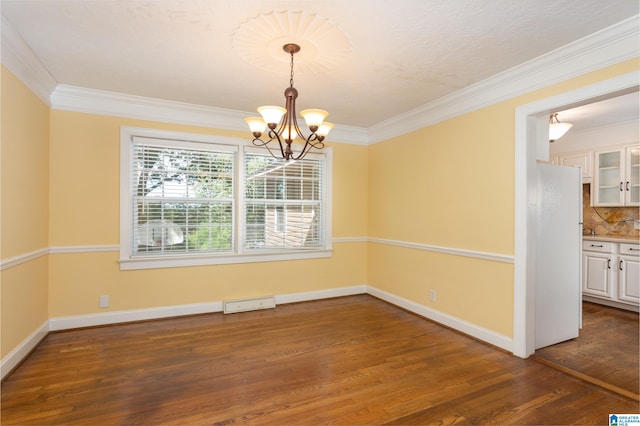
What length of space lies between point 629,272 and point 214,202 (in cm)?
536

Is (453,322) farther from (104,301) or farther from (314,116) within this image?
(104,301)

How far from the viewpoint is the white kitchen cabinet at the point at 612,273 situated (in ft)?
13.3

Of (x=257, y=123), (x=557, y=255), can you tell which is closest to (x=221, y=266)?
(x=257, y=123)

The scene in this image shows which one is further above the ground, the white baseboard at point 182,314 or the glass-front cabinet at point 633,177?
the glass-front cabinet at point 633,177

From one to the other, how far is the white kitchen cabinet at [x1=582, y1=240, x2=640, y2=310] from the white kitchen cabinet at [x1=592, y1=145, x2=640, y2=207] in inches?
26.5

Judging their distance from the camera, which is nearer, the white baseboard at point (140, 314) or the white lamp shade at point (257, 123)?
the white lamp shade at point (257, 123)

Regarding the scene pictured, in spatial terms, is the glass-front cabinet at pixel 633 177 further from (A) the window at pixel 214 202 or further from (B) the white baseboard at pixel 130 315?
(B) the white baseboard at pixel 130 315

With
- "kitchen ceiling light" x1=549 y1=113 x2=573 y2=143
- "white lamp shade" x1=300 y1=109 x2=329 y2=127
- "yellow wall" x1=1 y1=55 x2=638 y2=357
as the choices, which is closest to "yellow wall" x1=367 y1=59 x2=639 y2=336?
"yellow wall" x1=1 y1=55 x2=638 y2=357

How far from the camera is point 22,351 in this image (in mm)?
2742

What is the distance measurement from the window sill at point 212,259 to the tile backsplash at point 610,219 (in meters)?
4.06

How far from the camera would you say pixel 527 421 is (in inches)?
79.1

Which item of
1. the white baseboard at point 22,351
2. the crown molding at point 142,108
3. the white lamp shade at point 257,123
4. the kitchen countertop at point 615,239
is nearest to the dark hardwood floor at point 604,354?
the kitchen countertop at point 615,239

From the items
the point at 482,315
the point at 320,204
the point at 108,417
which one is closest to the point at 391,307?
the point at 482,315

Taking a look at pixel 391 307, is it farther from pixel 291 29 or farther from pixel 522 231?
pixel 291 29
